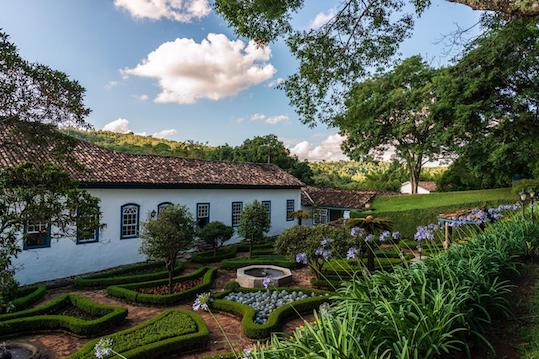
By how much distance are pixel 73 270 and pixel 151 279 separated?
333cm

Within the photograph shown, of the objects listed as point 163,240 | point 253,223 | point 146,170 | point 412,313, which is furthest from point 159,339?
point 146,170

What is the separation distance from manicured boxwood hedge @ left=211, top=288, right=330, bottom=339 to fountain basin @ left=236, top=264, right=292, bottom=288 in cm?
123

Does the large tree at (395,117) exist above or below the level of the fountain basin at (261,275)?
above

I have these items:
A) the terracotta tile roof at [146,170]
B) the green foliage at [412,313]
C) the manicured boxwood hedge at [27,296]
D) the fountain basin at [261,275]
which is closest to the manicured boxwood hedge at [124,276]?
the manicured boxwood hedge at [27,296]

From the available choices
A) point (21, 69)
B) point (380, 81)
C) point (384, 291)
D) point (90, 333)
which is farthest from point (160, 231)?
point (380, 81)

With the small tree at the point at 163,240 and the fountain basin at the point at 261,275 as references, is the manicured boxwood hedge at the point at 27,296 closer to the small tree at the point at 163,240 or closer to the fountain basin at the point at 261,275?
the small tree at the point at 163,240

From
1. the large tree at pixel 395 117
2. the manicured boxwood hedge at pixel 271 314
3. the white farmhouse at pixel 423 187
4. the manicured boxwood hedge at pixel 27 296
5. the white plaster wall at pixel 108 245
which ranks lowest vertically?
the manicured boxwood hedge at pixel 271 314

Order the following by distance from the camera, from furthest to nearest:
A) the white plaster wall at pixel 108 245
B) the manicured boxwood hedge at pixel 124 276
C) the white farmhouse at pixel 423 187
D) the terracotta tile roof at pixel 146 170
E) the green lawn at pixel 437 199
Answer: the white farmhouse at pixel 423 187 < the green lawn at pixel 437 199 < the terracotta tile roof at pixel 146 170 < the white plaster wall at pixel 108 245 < the manicured boxwood hedge at pixel 124 276

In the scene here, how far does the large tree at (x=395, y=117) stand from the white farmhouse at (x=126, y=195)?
268 inches

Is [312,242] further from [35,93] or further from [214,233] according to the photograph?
[35,93]

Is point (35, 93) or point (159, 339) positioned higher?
point (35, 93)

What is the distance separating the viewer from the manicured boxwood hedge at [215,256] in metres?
14.7

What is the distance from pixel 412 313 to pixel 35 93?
642 cm

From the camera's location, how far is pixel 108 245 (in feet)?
44.9
